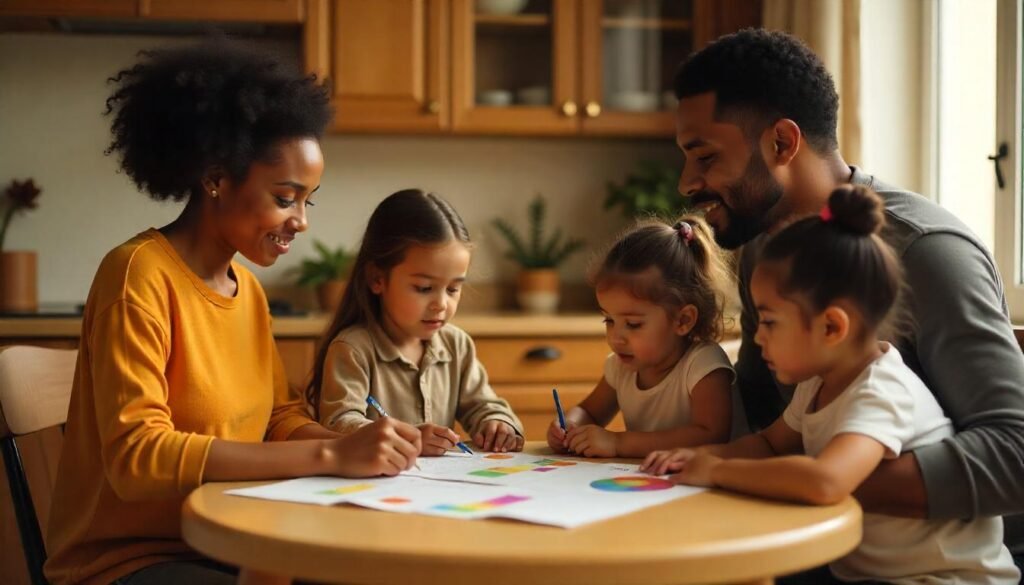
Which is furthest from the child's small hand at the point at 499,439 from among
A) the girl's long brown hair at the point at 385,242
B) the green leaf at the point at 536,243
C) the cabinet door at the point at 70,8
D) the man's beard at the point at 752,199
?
the cabinet door at the point at 70,8

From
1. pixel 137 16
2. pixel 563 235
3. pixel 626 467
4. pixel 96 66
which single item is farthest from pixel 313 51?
pixel 626 467

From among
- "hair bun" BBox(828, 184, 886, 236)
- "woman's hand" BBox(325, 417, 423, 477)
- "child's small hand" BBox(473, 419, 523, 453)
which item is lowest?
"child's small hand" BBox(473, 419, 523, 453)

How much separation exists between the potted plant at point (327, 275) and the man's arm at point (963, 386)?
237 centimetres

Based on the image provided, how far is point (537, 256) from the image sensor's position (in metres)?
3.84

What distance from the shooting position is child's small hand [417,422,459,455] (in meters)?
1.51

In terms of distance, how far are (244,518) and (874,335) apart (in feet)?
2.49

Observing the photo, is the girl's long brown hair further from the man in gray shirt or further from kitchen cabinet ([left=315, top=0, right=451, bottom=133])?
kitchen cabinet ([left=315, top=0, right=451, bottom=133])

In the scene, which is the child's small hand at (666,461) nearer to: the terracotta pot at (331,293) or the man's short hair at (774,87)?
the man's short hair at (774,87)

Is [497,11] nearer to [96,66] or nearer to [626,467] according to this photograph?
[96,66]

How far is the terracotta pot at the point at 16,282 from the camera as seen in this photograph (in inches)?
135

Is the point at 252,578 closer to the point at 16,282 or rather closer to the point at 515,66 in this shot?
the point at 16,282

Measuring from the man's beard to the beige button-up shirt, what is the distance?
19.6 inches

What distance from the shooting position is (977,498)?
4.24 feet

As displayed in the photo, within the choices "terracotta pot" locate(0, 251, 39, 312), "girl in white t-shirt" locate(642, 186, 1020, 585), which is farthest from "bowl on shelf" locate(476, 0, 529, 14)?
"girl in white t-shirt" locate(642, 186, 1020, 585)
